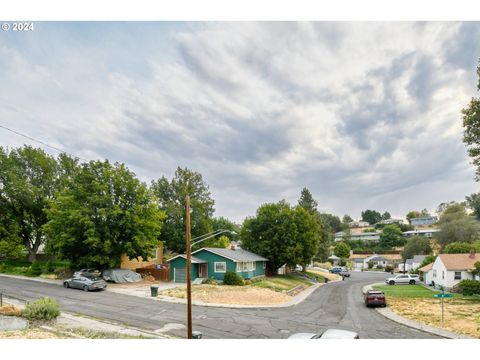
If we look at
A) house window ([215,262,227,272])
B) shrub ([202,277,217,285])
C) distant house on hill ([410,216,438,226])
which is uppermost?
distant house on hill ([410,216,438,226])

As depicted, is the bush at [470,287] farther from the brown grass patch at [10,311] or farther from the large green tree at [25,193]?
the large green tree at [25,193]

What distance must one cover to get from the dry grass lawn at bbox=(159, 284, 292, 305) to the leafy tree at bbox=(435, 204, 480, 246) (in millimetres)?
45776

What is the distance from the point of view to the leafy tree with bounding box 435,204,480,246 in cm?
6006

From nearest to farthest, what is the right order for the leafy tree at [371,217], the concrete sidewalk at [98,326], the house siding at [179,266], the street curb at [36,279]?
1. the concrete sidewalk at [98,326]
2. the street curb at [36,279]
3. the house siding at [179,266]
4. the leafy tree at [371,217]

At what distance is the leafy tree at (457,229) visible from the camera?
60059mm

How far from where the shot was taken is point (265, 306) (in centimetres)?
2642

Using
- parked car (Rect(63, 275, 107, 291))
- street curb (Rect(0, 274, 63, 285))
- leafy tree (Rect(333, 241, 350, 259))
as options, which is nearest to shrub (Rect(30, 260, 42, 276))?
street curb (Rect(0, 274, 63, 285))

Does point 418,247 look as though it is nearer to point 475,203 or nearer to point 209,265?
point 475,203

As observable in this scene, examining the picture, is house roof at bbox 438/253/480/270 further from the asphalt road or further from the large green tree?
the large green tree

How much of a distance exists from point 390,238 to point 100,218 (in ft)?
289

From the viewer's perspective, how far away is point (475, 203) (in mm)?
73375

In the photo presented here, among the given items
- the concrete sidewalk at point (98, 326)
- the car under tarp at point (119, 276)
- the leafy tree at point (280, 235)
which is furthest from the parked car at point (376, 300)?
the car under tarp at point (119, 276)

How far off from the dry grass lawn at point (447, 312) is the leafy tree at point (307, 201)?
124ft

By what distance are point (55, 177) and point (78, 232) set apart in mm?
16123
